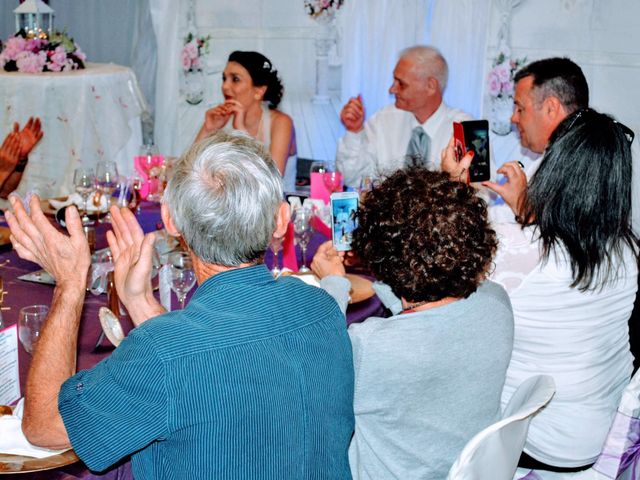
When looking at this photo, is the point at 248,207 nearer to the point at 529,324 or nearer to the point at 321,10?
the point at 529,324

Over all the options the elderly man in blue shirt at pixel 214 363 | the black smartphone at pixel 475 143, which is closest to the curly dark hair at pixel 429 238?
the elderly man in blue shirt at pixel 214 363

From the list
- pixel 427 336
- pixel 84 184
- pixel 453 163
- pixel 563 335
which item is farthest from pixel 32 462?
pixel 84 184

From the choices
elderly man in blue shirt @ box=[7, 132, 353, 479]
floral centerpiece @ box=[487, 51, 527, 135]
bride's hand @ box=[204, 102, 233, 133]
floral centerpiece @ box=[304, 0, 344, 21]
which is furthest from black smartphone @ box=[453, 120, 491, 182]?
floral centerpiece @ box=[304, 0, 344, 21]

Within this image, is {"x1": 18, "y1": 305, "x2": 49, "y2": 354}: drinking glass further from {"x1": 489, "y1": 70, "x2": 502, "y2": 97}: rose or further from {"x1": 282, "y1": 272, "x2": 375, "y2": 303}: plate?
{"x1": 489, "y1": 70, "x2": 502, "y2": 97}: rose

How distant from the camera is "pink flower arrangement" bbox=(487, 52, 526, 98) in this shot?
15.7 ft

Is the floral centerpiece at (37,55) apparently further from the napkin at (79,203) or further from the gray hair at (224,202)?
the gray hair at (224,202)

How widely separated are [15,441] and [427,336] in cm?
82

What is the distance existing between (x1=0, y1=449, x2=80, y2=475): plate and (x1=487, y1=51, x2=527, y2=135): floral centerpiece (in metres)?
3.93

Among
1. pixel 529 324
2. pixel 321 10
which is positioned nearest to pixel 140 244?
pixel 529 324

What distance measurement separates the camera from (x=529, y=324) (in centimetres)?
210

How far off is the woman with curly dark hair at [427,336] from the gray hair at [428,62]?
2.63 m

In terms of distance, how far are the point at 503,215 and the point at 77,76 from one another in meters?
3.03

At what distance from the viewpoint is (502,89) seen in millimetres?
4871

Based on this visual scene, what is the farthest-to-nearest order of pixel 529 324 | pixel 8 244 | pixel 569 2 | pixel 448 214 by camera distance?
1. pixel 569 2
2. pixel 8 244
3. pixel 529 324
4. pixel 448 214
